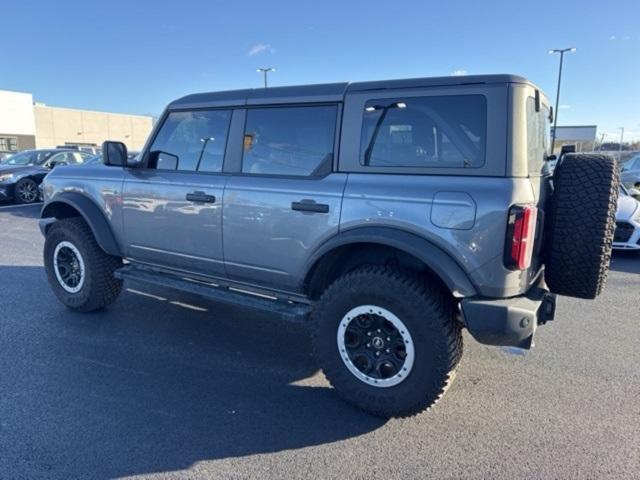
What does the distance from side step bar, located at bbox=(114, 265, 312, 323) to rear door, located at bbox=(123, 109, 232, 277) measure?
0.12m

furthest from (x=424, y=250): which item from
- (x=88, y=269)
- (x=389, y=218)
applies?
(x=88, y=269)

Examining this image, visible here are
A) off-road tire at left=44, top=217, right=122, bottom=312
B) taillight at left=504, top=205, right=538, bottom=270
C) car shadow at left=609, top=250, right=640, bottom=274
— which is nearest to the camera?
taillight at left=504, top=205, right=538, bottom=270

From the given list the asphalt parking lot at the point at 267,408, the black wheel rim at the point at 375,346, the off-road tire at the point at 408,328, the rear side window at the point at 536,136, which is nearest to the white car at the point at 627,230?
the asphalt parking lot at the point at 267,408

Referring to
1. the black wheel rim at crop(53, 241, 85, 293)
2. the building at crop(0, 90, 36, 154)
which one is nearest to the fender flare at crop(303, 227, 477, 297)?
the black wheel rim at crop(53, 241, 85, 293)

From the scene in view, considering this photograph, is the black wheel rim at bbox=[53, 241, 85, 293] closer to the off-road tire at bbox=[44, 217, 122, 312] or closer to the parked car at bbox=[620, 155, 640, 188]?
the off-road tire at bbox=[44, 217, 122, 312]

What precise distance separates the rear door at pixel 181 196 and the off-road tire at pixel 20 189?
1055cm

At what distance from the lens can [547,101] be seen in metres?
3.58

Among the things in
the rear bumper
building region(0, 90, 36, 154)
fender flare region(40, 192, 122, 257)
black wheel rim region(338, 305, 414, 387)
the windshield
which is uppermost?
building region(0, 90, 36, 154)

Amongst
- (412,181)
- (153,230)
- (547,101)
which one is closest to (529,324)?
(412,181)

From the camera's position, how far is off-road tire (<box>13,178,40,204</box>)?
12436 millimetres

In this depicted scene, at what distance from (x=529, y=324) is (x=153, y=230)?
307 centimetres

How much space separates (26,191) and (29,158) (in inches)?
57.3

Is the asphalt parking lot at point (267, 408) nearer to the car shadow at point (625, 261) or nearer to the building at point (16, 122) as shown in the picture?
the car shadow at point (625, 261)

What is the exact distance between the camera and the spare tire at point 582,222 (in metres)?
2.75
